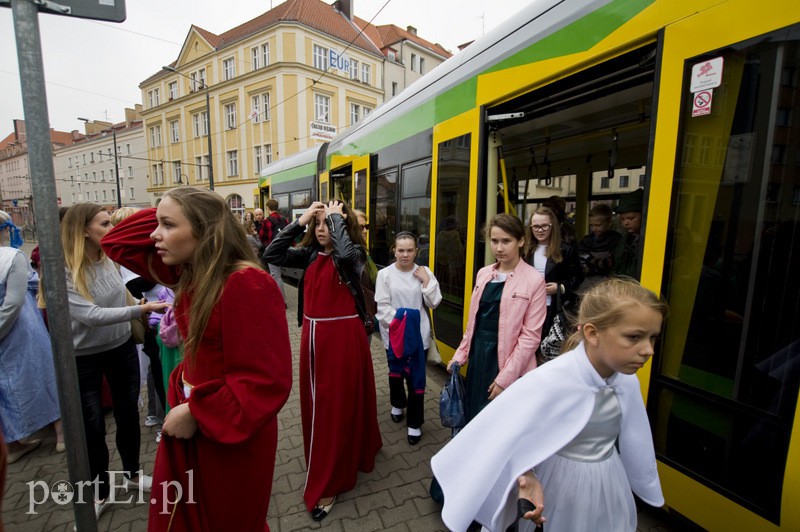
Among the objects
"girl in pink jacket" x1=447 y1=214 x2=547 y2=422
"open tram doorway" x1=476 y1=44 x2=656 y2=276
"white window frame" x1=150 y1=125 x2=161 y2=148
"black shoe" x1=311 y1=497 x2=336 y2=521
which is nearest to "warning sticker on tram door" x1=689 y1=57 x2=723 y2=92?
"open tram doorway" x1=476 y1=44 x2=656 y2=276

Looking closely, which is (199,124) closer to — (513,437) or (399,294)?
(399,294)

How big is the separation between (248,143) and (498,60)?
31.3m

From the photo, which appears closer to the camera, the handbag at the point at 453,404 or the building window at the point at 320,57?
the handbag at the point at 453,404

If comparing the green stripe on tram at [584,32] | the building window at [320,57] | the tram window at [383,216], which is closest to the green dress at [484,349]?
the green stripe on tram at [584,32]

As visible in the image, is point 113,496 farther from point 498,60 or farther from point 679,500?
point 498,60

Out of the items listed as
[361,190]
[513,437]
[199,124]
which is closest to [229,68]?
[199,124]

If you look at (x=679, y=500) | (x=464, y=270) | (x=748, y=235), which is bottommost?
(x=679, y=500)

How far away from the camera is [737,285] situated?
202 cm

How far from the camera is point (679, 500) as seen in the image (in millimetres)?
2305

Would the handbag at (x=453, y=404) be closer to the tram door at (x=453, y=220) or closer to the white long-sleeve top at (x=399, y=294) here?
the white long-sleeve top at (x=399, y=294)

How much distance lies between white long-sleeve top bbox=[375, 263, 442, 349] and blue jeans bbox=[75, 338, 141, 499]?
6.08 feet

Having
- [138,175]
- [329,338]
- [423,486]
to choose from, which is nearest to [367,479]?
[423,486]

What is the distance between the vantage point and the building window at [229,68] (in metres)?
32.8

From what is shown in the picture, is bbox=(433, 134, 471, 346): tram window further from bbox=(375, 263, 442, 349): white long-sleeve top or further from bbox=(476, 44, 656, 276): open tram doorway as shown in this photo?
bbox=(375, 263, 442, 349): white long-sleeve top
